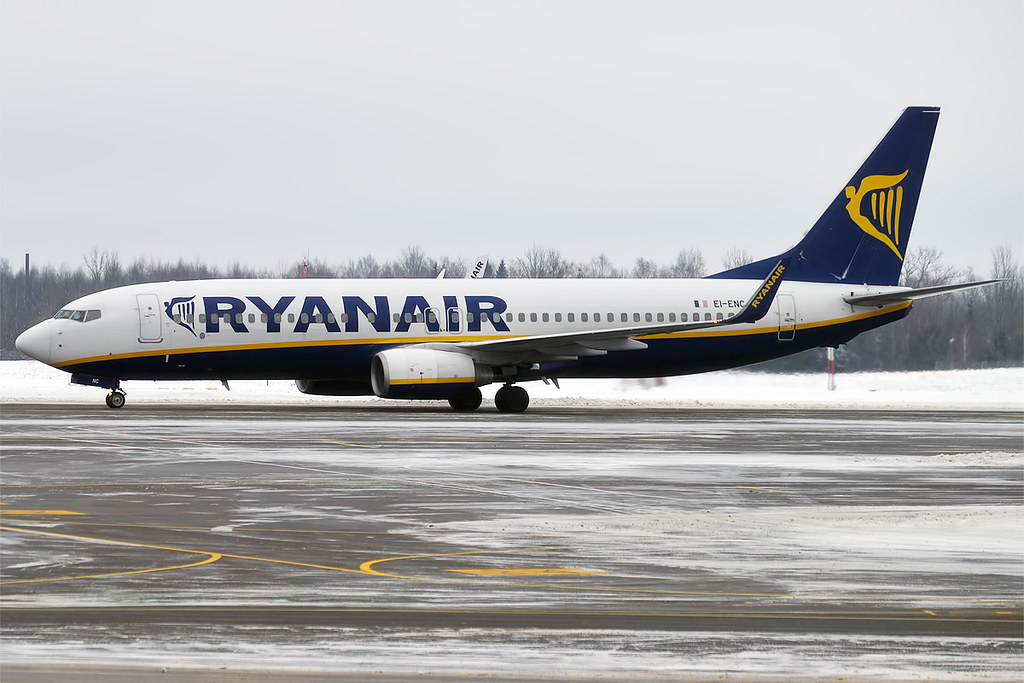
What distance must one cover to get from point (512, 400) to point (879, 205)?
14.6m

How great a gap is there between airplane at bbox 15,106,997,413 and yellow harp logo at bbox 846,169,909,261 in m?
0.55

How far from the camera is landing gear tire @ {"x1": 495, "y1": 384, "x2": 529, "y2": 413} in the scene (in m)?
38.9

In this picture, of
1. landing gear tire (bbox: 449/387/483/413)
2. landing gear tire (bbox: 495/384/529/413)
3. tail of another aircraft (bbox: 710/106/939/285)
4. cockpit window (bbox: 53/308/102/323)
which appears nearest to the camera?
cockpit window (bbox: 53/308/102/323)

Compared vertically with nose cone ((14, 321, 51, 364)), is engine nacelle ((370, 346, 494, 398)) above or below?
below

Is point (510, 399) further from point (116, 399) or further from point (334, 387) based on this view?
point (116, 399)

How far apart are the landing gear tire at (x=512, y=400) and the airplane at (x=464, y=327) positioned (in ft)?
0.13

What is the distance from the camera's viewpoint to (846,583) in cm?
1150

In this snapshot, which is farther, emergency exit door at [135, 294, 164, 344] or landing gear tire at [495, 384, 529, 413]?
landing gear tire at [495, 384, 529, 413]

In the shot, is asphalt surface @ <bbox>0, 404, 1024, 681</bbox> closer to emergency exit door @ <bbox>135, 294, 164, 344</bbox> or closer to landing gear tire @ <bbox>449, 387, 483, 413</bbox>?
emergency exit door @ <bbox>135, 294, 164, 344</bbox>

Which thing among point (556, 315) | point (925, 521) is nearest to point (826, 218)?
point (556, 315)

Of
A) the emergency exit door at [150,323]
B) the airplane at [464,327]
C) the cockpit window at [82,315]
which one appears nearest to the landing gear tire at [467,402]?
the airplane at [464,327]

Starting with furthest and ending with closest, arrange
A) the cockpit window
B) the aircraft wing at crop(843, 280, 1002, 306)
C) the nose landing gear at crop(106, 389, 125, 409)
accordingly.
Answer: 1. the aircraft wing at crop(843, 280, 1002, 306)
2. the nose landing gear at crop(106, 389, 125, 409)
3. the cockpit window

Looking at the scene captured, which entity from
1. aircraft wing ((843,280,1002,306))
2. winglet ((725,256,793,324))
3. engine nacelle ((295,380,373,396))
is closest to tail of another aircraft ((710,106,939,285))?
aircraft wing ((843,280,1002,306))

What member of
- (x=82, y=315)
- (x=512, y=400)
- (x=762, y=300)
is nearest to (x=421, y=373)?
(x=512, y=400)
